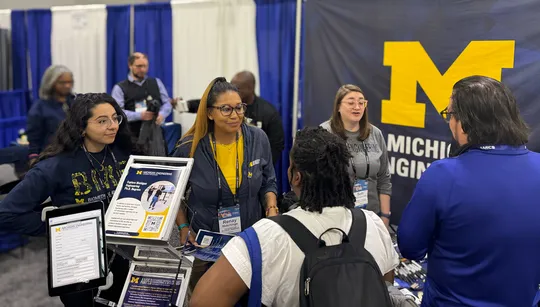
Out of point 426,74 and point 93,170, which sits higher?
point 426,74

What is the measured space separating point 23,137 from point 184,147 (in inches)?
166

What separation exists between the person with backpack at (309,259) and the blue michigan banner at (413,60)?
2237mm

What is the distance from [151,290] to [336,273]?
2.06 feet

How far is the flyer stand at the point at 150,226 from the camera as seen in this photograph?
4.59 ft

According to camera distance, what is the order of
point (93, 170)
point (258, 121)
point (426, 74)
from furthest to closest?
1. point (258, 121)
2. point (426, 74)
3. point (93, 170)

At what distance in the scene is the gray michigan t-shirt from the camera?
2.61 meters

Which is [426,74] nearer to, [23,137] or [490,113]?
[490,113]

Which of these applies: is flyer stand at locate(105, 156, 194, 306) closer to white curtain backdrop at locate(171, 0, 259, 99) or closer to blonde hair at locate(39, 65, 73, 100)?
→ blonde hair at locate(39, 65, 73, 100)

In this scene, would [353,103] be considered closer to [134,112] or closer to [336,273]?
[336,273]

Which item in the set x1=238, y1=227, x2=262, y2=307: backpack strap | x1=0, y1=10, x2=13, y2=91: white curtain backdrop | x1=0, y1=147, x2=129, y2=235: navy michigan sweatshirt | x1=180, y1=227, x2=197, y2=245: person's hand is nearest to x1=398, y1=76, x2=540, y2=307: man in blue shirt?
x1=238, y1=227, x2=262, y2=307: backpack strap

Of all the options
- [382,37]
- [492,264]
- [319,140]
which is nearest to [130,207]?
[319,140]

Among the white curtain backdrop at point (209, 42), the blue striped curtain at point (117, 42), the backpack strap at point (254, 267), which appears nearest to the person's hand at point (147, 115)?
the white curtain backdrop at point (209, 42)

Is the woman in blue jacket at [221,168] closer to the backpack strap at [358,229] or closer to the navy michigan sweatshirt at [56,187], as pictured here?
the navy michigan sweatshirt at [56,187]

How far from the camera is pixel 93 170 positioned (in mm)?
1927
